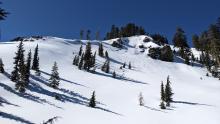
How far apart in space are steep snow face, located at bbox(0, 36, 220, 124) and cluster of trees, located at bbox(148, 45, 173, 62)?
2324 cm

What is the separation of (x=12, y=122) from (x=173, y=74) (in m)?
91.4

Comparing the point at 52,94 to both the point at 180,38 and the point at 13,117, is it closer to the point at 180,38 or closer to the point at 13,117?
the point at 13,117

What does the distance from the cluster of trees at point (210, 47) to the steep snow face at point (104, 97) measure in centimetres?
735

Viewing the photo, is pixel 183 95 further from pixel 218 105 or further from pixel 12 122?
pixel 12 122

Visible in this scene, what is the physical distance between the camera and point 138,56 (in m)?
152

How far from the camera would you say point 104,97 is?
67.6 metres

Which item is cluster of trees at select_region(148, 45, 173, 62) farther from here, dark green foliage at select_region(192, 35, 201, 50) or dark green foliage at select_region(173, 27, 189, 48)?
dark green foliage at select_region(192, 35, 201, 50)

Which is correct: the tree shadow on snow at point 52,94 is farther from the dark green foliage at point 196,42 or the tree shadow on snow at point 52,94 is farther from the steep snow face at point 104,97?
the dark green foliage at point 196,42

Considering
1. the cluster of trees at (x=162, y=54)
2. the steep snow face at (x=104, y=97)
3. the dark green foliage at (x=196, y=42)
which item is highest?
the dark green foliage at (x=196, y=42)

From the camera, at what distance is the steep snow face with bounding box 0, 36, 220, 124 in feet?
155

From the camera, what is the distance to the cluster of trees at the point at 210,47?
60.2 metres

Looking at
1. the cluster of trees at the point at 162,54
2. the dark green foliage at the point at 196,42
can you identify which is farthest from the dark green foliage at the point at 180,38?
the dark green foliage at the point at 196,42

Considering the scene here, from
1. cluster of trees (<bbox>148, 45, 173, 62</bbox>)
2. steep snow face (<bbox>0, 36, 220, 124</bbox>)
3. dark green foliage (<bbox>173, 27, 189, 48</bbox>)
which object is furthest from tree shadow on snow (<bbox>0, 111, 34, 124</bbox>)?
dark green foliage (<bbox>173, 27, 189, 48</bbox>)

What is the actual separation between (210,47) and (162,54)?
79.9m
